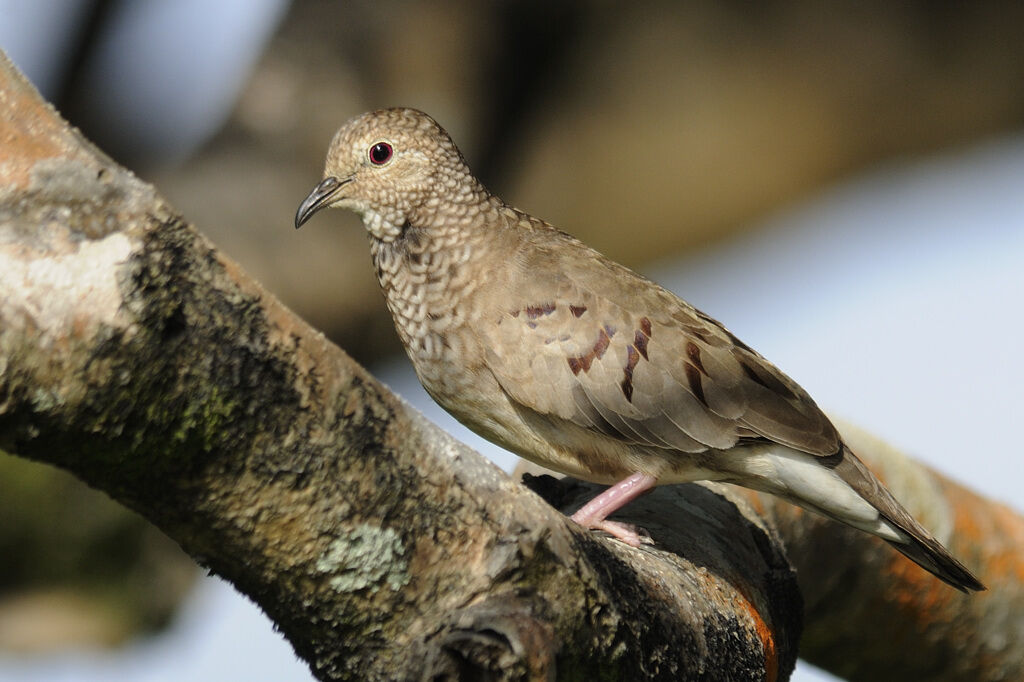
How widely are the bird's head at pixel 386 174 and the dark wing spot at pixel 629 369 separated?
0.85 meters

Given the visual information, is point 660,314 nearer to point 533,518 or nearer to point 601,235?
point 533,518

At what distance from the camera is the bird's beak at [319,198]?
14.3 ft

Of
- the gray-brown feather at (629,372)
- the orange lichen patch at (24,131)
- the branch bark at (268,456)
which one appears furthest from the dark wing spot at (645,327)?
the orange lichen patch at (24,131)

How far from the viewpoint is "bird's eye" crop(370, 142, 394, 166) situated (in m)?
4.39

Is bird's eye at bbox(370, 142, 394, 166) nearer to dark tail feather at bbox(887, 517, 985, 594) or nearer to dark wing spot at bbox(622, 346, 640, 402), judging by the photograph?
dark wing spot at bbox(622, 346, 640, 402)

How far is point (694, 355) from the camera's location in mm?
4094

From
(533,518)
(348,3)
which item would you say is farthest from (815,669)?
(348,3)

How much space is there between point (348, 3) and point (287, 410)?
17.9ft

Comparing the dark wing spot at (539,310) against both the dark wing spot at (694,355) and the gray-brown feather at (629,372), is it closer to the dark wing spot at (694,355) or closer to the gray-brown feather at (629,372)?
the gray-brown feather at (629,372)

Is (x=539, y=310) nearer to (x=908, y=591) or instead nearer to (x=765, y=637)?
(x=765, y=637)

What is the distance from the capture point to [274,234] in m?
6.74

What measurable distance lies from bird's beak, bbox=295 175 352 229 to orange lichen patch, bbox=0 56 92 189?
243 centimetres

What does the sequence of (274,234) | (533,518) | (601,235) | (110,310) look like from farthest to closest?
(601,235), (274,234), (533,518), (110,310)

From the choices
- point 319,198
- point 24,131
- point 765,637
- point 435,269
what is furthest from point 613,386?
point 24,131
